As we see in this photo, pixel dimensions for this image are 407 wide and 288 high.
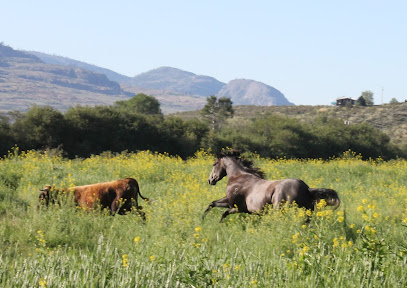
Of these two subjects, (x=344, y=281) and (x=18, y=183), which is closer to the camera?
(x=344, y=281)

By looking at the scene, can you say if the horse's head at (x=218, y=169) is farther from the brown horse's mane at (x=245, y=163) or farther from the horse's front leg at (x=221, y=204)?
the horse's front leg at (x=221, y=204)

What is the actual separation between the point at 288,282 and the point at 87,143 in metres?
37.6

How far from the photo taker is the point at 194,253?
6.13 meters

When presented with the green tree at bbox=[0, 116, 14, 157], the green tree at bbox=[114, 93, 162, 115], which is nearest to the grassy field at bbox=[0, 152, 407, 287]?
the green tree at bbox=[0, 116, 14, 157]

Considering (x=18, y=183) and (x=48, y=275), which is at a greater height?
(x=48, y=275)

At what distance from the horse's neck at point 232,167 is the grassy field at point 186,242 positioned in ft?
3.18

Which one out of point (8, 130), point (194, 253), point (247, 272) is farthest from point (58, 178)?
point (8, 130)

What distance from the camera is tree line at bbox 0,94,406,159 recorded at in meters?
38.4

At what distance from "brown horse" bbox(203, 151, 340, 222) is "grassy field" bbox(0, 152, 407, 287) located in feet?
0.96

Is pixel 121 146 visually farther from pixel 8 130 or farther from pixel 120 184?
pixel 120 184

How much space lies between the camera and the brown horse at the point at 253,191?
9.59 m

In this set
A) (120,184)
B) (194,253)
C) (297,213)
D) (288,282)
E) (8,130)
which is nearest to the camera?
(288,282)

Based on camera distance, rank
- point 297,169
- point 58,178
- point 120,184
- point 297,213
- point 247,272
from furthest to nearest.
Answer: point 297,169, point 58,178, point 120,184, point 297,213, point 247,272

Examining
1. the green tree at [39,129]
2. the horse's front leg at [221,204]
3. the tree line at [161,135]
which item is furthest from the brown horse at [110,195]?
the green tree at [39,129]
